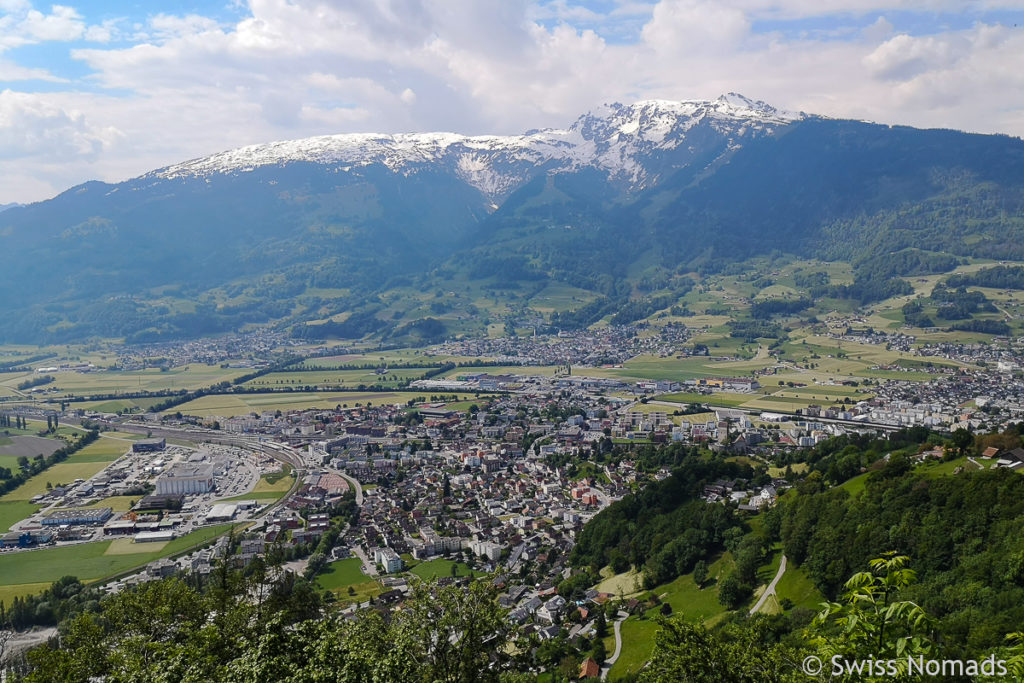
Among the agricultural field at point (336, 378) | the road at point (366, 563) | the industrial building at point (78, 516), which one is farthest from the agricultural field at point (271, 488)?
the agricultural field at point (336, 378)

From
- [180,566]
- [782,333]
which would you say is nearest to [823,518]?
[180,566]

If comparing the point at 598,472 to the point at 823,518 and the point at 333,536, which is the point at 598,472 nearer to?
the point at 333,536

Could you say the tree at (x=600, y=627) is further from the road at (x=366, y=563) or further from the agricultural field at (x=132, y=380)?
the agricultural field at (x=132, y=380)

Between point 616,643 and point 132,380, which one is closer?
point 616,643

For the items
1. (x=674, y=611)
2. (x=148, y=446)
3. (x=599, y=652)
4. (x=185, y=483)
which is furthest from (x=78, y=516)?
(x=674, y=611)

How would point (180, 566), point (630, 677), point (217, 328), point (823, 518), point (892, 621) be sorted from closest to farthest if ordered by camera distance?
point (892, 621) → point (630, 677) → point (823, 518) → point (180, 566) → point (217, 328)

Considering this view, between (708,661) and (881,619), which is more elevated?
(881,619)

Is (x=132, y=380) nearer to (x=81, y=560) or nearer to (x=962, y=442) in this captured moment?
(x=81, y=560)

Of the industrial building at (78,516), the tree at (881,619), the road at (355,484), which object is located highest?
the tree at (881,619)
